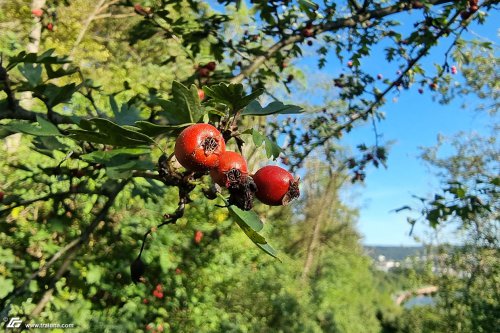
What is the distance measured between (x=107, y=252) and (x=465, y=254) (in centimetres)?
1033

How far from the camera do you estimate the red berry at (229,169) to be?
0.88 metres

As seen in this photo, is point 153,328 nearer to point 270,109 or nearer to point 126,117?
point 126,117

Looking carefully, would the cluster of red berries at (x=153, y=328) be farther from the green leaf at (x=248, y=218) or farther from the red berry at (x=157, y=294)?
the green leaf at (x=248, y=218)

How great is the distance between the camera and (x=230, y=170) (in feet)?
2.89

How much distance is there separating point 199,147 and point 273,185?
0.62ft

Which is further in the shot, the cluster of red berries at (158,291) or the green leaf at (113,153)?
the cluster of red berries at (158,291)

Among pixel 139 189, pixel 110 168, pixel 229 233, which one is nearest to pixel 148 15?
pixel 139 189

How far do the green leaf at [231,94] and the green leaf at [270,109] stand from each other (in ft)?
0.16

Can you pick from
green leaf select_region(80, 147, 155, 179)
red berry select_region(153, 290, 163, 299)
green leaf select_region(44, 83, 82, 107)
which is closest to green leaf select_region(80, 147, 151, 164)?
green leaf select_region(80, 147, 155, 179)

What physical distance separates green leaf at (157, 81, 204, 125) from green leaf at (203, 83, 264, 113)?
5 centimetres

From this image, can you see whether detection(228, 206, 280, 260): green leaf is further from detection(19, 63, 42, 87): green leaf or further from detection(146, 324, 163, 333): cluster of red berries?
detection(146, 324, 163, 333): cluster of red berries

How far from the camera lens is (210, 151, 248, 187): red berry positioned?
882 millimetres

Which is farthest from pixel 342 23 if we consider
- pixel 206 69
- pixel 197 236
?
pixel 197 236

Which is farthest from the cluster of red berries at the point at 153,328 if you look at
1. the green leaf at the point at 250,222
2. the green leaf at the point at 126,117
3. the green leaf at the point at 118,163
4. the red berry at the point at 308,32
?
the green leaf at the point at 250,222
